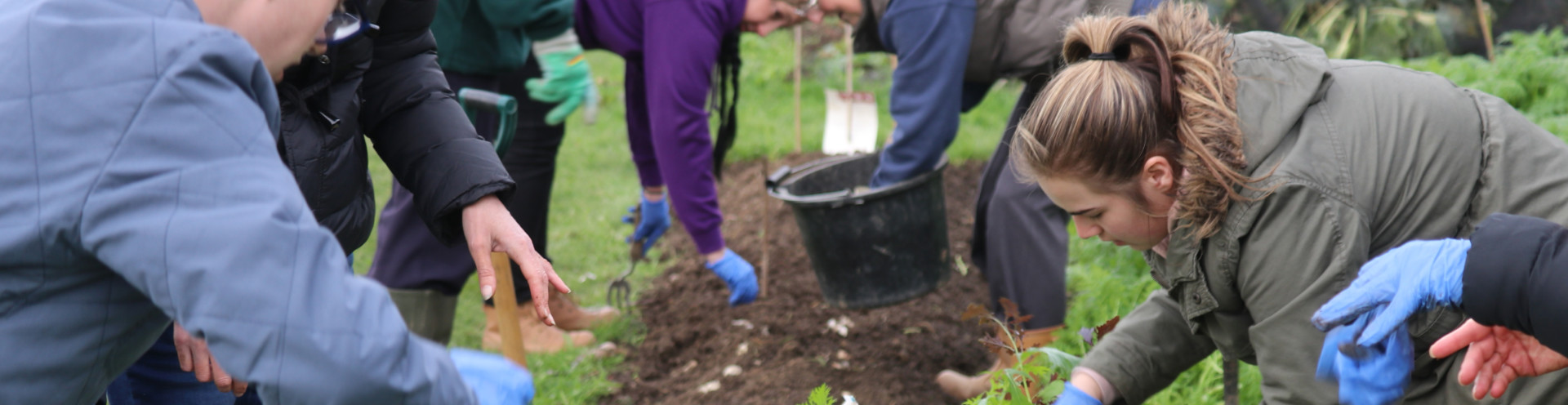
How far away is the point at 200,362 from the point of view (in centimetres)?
167

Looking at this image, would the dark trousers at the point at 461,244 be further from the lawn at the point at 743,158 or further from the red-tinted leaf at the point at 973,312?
the red-tinted leaf at the point at 973,312

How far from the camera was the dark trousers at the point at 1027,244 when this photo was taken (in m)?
2.87

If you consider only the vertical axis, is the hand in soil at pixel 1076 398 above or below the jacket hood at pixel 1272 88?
below

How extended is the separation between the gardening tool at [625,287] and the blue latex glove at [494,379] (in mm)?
2611

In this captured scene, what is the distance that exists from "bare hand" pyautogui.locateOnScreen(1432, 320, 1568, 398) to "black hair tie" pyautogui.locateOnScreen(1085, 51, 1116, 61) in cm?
61

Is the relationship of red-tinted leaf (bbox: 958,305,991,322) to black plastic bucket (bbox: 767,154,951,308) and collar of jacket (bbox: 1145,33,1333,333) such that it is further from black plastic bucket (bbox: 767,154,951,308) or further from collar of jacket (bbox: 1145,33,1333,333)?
black plastic bucket (bbox: 767,154,951,308)

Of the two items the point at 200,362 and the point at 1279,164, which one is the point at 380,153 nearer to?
the point at 200,362

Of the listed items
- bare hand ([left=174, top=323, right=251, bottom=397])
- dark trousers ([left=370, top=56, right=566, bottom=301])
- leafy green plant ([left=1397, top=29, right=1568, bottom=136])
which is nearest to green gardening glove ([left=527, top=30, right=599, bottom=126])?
dark trousers ([left=370, top=56, right=566, bottom=301])

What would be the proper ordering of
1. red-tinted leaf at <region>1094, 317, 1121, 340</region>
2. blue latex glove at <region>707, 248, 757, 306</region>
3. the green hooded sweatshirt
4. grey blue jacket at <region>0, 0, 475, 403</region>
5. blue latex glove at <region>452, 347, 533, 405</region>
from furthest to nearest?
1. blue latex glove at <region>707, 248, 757, 306</region>
2. the green hooded sweatshirt
3. red-tinted leaf at <region>1094, 317, 1121, 340</region>
4. blue latex glove at <region>452, 347, 533, 405</region>
5. grey blue jacket at <region>0, 0, 475, 403</region>

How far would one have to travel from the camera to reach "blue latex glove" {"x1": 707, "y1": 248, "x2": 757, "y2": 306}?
3.46 m

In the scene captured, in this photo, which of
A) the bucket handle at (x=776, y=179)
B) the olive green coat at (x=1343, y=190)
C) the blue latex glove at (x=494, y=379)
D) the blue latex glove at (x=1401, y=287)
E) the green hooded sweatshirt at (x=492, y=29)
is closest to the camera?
the blue latex glove at (x=494, y=379)

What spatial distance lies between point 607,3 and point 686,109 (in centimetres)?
47

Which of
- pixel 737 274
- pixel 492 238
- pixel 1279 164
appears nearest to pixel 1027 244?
pixel 737 274

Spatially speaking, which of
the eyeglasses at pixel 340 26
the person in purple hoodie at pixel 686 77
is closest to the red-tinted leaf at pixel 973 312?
the person in purple hoodie at pixel 686 77
